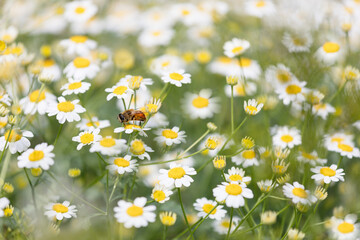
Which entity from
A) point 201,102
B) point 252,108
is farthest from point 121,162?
point 201,102

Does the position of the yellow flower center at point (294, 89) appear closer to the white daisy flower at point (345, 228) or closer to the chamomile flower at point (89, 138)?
the white daisy flower at point (345, 228)

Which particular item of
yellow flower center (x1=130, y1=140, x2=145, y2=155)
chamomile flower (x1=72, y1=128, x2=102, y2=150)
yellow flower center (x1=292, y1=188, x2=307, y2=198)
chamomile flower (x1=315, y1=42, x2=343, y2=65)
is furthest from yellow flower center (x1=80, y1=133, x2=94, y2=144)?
chamomile flower (x1=315, y1=42, x2=343, y2=65)

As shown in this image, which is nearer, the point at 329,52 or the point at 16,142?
the point at 16,142

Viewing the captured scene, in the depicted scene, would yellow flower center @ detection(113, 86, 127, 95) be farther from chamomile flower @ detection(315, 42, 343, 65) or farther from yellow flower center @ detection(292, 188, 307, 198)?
chamomile flower @ detection(315, 42, 343, 65)

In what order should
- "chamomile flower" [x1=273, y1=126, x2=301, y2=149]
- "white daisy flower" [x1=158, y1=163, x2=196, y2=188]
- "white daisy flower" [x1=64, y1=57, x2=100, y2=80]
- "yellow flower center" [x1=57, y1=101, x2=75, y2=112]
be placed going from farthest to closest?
"white daisy flower" [x1=64, y1=57, x2=100, y2=80] → "chamomile flower" [x1=273, y1=126, x2=301, y2=149] → "yellow flower center" [x1=57, y1=101, x2=75, y2=112] → "white daisy flower" [x1=158, y1=163, x2=196, y2=188]

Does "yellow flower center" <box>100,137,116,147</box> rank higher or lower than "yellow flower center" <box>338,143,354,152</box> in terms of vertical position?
higher

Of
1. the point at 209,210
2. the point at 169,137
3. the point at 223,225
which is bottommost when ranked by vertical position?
the point at 223,225

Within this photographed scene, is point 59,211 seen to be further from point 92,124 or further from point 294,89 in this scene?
point 294,89

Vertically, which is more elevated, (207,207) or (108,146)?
(108,146)
